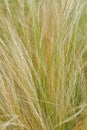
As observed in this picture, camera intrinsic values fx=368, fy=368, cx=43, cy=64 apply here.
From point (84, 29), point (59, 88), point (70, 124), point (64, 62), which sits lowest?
point (70, 124)

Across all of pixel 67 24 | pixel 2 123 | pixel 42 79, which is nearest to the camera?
pixel 2 123

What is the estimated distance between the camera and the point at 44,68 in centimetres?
129

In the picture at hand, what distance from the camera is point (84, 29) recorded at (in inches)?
59.7

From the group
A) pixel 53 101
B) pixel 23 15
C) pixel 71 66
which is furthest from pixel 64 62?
pixel 23 15

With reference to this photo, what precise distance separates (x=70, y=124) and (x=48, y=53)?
0.27 metres

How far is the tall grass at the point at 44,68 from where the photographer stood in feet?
3.95

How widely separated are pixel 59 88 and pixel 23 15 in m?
0.39

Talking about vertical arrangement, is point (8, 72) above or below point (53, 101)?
above

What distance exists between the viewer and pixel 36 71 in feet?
4.32

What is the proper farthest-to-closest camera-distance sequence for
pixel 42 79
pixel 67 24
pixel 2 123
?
pixel 67 24, pixel 42 79, pixel 2 123

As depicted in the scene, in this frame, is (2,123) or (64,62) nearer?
(2,123)

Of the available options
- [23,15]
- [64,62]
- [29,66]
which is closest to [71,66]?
[64,62]

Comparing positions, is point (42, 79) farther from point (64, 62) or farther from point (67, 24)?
point (67, 24)

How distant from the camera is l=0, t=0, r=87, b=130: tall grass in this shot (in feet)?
3.95
